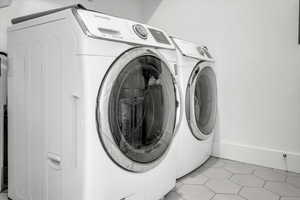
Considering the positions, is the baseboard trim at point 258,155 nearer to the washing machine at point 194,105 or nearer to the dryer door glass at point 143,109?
the washing machine at point 194,105

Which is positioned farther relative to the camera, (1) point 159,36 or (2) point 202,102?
(2) point 202,102

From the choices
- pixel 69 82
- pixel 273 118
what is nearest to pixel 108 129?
pixel 69 82

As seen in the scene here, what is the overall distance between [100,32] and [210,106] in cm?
124

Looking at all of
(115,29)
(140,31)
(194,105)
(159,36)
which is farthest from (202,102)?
(115,29)

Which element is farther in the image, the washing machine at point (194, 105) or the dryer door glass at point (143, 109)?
the washing machine at point (194, 105)

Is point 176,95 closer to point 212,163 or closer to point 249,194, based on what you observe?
point 249,194

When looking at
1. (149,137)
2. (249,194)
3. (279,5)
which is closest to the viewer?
(149,137)

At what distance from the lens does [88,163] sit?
941 millimetres

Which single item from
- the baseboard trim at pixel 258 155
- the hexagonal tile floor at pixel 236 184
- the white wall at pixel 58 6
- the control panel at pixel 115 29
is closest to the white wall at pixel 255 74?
the baseboard trim at pixel 258 155

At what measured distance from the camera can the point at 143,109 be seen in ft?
4.13

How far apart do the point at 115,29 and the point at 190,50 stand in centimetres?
80

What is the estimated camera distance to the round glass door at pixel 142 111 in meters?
1.04

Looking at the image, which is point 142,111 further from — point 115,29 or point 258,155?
point 258,155

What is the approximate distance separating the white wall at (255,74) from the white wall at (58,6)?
67 cm
